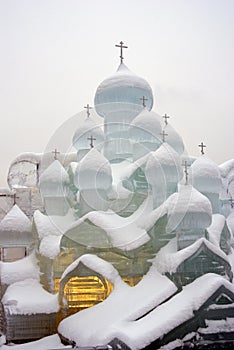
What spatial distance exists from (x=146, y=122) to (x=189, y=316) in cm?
819

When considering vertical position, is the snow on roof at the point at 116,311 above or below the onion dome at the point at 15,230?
below

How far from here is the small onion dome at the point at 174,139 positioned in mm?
19281

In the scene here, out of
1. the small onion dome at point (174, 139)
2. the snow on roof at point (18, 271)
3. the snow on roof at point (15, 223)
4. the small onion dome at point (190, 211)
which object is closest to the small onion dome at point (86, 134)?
the small onion dome at point (174, 139)

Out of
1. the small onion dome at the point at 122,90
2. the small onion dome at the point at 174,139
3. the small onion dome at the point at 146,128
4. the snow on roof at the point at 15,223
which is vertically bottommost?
the snow on roof at the point at 15,223

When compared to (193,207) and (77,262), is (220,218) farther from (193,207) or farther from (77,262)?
(77,262)

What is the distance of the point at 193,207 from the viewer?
44.5 ft

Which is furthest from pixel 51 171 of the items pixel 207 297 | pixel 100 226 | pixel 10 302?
pixel 207 297

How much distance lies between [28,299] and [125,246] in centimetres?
323

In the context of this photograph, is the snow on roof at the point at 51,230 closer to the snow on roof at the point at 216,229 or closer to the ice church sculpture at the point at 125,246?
the ice church sculpture at the point at 125,246

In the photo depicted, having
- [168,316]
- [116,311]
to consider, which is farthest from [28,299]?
[168,316]

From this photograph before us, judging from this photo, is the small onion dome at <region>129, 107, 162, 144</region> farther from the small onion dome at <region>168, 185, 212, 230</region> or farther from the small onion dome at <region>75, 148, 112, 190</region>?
the small onion dome at <region>168, 185, 212, 230</region>

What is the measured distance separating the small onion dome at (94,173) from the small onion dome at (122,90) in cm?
388

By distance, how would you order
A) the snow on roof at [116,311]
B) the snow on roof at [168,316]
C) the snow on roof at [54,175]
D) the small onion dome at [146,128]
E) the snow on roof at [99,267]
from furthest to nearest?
the small onion dome at [146,128]
the snow on roof at [54,175]
the snow on roof at [99,267]
the snow on roof at [116,311]
the snow on roof at [168,316]

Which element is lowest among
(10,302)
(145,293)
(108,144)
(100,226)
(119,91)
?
(10,302)
